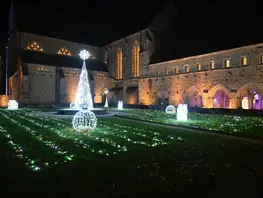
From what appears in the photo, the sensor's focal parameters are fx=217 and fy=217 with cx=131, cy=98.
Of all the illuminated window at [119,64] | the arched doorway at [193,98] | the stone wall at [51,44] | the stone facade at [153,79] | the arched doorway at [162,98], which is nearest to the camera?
the stone facade at [153,79]

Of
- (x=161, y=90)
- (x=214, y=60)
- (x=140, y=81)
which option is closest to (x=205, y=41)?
(x=214, y=60)

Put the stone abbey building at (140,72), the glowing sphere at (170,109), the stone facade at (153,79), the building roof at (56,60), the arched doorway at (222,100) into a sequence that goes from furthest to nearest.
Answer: the building roof at (56,60), the arched doorway at (222,100), the stone abbey building at (140,72), the glowing sphere at (170,109), the stone facade at (153,79)

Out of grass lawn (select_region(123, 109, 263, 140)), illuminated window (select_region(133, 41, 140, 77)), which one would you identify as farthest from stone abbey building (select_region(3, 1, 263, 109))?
grass lawn (select_region(123, 109, 263, 140))

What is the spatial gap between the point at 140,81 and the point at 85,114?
Answer: 984 inches

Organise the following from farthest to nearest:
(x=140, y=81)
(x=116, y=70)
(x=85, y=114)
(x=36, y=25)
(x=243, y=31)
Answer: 1. (x=116, y=70)
2. (x=36, y=25)
3. (x=140, y=81)
4. (x=243, y=31)
5. (x=85, y=114)

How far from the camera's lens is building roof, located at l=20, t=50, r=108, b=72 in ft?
112

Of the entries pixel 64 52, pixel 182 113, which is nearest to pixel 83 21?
pixel 64 52

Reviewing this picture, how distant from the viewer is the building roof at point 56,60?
3416 centimetres

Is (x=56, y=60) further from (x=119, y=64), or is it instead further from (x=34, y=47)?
(x=119, y=64)

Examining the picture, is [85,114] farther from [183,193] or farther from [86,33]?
[86,33]

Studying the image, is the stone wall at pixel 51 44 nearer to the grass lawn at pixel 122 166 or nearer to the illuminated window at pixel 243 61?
the illuminated window at pixel 243 61

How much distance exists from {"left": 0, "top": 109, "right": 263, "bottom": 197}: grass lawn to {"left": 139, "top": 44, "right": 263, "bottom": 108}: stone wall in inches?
642

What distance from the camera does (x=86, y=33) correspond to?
44.9m

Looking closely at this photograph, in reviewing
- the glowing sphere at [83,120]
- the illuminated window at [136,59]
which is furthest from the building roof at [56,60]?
the glowing sphere at [83,120]
